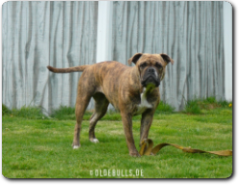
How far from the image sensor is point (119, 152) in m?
2.92

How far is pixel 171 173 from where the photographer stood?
2148 millimetres

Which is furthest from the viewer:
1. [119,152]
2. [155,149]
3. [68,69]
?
[68,69]

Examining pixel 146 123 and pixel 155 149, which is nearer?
pixel 155 149

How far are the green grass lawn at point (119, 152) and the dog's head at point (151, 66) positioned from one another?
1.11 feet

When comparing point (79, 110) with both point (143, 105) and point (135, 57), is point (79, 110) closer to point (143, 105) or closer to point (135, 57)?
point (143, 105)

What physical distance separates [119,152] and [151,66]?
0.92m

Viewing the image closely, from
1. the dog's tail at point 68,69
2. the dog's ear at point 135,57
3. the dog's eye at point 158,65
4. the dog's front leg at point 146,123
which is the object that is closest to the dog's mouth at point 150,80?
the dog's eye at point 158,65

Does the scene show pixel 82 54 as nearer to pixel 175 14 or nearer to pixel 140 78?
pixel 140 78

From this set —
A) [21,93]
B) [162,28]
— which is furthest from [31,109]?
[162,28]

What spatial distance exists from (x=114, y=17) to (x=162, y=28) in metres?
0.47

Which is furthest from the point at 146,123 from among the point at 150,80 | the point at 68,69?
the point at 68,69

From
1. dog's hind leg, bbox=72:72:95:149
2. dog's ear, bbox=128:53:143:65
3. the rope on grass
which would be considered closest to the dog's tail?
dog's hind leg, bbox=72:72:95:149

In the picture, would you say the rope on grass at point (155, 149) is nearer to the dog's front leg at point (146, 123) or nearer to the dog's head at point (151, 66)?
the dog's front leg at point (146, 123)

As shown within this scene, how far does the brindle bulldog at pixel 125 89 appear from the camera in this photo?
8.95 ft
